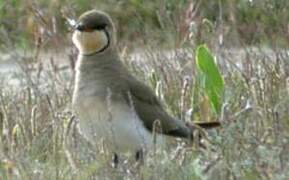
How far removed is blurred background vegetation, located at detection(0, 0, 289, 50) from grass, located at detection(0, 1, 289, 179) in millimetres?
44

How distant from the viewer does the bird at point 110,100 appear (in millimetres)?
5164

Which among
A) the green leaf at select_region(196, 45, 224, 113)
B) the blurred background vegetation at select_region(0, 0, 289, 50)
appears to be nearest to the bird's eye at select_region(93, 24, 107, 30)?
the green leaf at select_region(196, 45, 224, 113)

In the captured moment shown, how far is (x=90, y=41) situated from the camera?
5.45m

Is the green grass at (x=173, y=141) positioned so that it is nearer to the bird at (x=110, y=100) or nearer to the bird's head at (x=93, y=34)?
the bird at (x=110, y=100)

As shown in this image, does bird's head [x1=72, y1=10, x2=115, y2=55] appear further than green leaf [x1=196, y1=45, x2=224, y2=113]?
No

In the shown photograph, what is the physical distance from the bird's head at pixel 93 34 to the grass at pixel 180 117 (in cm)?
31

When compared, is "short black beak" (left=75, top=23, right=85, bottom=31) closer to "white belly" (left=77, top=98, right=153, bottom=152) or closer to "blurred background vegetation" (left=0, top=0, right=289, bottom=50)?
"white belly" (left=77, top=98, right=153, bottom=152)

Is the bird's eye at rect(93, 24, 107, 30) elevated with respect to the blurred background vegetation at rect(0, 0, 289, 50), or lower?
lower

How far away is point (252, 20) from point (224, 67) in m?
2.00

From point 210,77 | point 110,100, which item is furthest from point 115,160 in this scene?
point 210,77

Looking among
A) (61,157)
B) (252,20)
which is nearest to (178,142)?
(61,157)

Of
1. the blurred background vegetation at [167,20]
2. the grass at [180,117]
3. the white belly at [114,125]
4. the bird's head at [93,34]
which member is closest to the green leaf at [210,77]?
the grass at [180,117]

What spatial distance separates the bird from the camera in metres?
5.16

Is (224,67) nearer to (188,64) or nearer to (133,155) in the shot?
(188,64)
